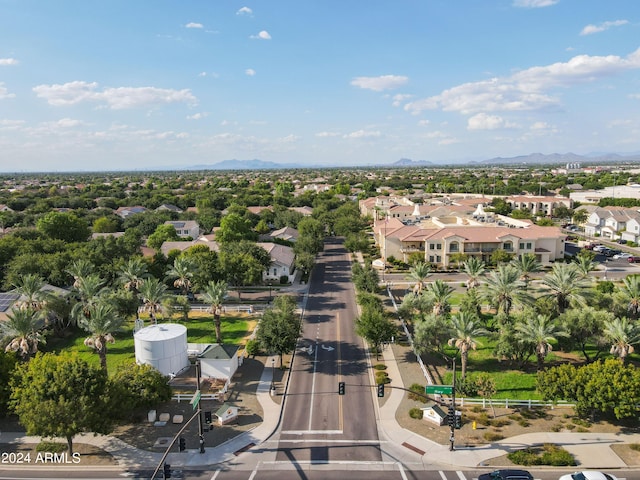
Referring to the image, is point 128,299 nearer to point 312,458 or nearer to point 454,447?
point 312,458

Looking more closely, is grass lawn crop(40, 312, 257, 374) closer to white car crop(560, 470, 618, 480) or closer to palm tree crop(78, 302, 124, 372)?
palm tree crop(78, 302, 124, 372)

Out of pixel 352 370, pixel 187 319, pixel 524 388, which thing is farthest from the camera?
pixel 187 319

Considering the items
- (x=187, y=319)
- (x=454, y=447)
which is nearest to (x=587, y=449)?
(x=454, y=447)

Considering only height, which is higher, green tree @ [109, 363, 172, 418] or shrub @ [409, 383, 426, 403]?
green tree @ [109, 363, 172, 418]

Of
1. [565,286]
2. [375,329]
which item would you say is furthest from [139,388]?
[565,286]

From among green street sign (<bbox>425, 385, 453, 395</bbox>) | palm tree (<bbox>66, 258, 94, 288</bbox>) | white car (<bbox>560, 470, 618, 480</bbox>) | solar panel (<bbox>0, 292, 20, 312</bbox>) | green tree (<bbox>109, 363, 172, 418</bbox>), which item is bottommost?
white car (<bbox>560, 470, 618, 480</bbox>)

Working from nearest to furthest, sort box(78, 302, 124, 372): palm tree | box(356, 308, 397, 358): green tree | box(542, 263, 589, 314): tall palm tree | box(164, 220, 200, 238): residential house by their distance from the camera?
box(78, 302, 124, 372): palm tree → box(356, 308, 397, 358): green tree → box(542, 263, 589, 314): tall palm tree → box(164, 220, 200, 238): residential house

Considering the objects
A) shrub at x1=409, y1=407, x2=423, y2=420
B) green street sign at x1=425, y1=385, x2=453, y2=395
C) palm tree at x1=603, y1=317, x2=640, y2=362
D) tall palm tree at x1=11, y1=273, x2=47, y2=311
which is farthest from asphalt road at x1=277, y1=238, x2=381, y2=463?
tall palm tree at x1=11, y1=273, x2=47, y2=311
